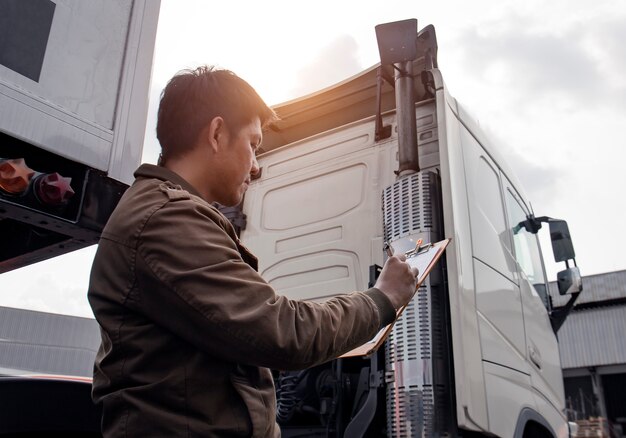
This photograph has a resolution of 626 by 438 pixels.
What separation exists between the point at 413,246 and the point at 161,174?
5.65 feet

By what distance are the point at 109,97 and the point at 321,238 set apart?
6.25 ft

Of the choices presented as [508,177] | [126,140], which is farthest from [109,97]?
[508,177]

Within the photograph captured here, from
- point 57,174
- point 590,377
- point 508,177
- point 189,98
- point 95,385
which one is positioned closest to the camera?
point 95,385

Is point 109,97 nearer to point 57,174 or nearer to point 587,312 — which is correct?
point 57,174

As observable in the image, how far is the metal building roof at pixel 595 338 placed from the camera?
57.7ft

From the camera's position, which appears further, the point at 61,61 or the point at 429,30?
the point at 429,30

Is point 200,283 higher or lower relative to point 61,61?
lower

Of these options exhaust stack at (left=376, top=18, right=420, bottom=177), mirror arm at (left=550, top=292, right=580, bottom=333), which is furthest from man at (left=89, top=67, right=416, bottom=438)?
mirror arm at (left=550, top=292, right=580, bottom=333)

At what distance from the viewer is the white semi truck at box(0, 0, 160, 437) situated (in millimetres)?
1665

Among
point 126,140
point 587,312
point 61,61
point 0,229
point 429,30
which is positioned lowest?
point 0,229

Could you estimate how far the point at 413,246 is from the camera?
280 cm

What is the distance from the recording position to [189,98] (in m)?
1.39

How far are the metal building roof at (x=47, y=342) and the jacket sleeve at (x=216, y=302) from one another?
1397 millimetres

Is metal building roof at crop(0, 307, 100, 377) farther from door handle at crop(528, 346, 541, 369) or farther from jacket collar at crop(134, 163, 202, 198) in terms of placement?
door handle at crop(528, 346, 541, 369)
